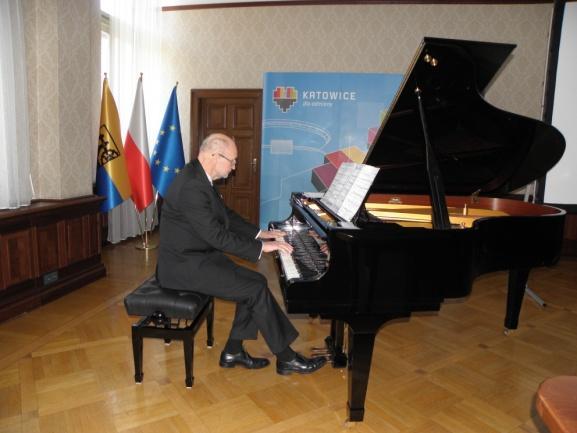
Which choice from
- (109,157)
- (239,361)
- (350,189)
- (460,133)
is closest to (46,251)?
(109,157)

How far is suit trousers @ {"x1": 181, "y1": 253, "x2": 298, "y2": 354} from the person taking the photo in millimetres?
2211

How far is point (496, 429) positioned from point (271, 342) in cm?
116

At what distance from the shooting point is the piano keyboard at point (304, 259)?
5.96 feet

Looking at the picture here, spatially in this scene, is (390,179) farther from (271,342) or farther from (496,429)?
(496,429)

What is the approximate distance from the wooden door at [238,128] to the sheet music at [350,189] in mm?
4080

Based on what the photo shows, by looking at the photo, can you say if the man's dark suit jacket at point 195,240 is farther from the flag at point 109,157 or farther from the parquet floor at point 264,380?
the flag at point 109,157

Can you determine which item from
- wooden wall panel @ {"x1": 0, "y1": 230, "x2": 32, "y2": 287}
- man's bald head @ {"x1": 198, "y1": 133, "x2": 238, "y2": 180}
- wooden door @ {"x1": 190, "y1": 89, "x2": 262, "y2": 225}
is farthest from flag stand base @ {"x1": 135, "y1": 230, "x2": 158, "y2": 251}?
man's bald head @ {"x1": 198, "y1": 133, "x2": 238, "y2": 180}

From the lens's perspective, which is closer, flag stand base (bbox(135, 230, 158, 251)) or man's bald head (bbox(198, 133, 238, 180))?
man's bald head (bbox(198, 133, 238, 180))

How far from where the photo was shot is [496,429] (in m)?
2.00

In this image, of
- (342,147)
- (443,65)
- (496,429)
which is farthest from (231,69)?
(496,429)

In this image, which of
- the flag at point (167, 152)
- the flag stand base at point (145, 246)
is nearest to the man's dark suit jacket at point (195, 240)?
the flag at point (167, 152)

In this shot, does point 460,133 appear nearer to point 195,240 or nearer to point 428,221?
point 428,221

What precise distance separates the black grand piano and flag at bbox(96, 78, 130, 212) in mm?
2534

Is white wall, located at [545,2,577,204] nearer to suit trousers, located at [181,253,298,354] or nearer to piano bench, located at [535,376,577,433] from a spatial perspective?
suit trousers, located at [181,253,298,354]
